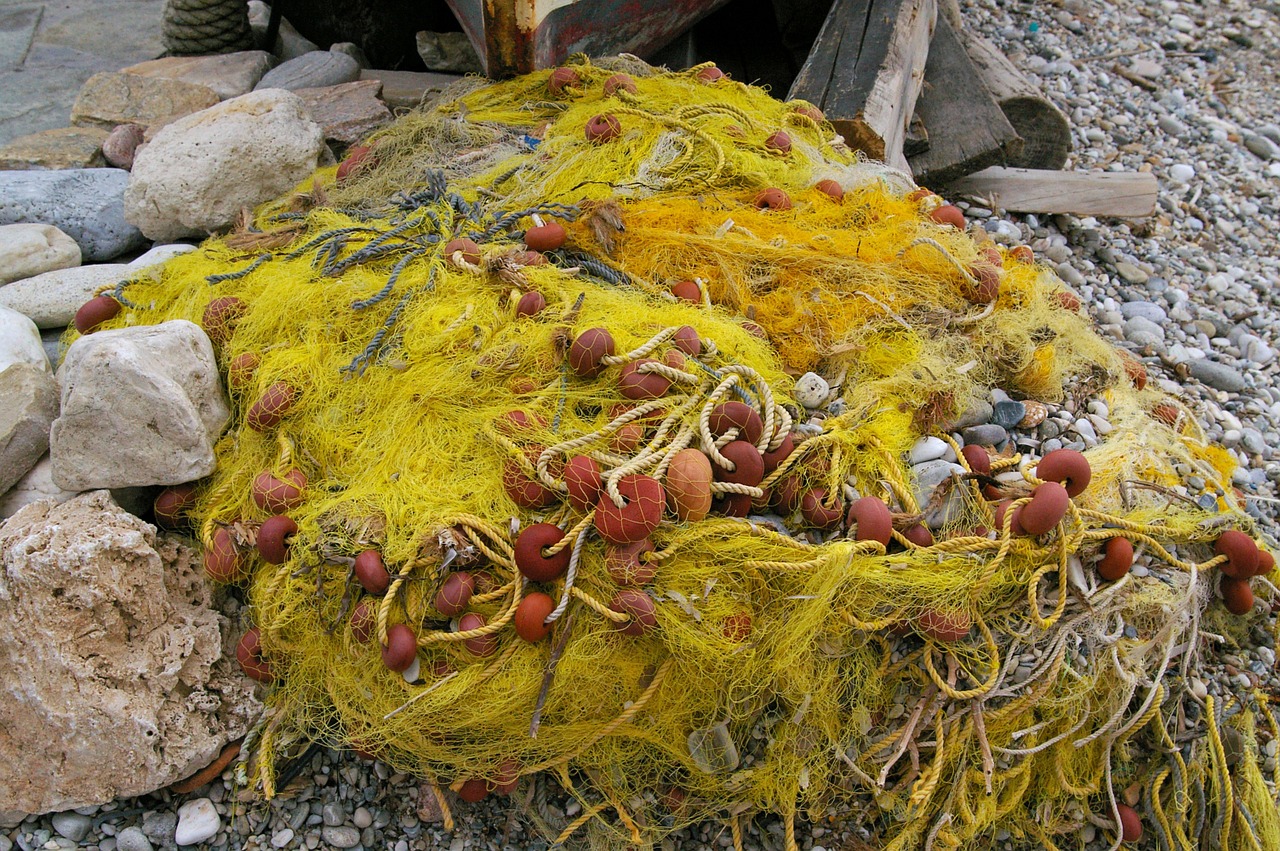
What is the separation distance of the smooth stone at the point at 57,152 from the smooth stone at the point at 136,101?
0.76 feet

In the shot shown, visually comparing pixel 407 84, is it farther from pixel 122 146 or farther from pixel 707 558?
pixel 707 558

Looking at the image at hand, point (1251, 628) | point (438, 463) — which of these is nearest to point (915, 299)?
point (1251, 628)

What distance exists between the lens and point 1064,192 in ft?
17.3

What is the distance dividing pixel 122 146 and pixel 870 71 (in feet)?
12.8

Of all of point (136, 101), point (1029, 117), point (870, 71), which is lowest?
point (136, 101)

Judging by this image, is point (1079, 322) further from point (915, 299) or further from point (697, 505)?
point (697, 505)

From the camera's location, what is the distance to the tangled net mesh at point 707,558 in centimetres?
255

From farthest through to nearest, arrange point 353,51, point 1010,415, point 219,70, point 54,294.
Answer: point 353,51 → point 219,70 → point 54,294 → point 1010,415

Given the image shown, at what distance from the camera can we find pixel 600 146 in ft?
13.3

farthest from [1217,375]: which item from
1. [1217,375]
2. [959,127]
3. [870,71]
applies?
[870,71]

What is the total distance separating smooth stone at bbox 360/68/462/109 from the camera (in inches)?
201

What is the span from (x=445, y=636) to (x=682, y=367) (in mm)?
1050

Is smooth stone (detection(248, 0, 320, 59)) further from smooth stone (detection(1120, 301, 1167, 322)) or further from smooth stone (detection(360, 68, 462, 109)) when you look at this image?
smooth stone (detection(1120, 301, 1167, 322))

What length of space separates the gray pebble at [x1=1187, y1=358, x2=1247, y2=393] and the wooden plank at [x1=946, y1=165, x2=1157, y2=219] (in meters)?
1.15
